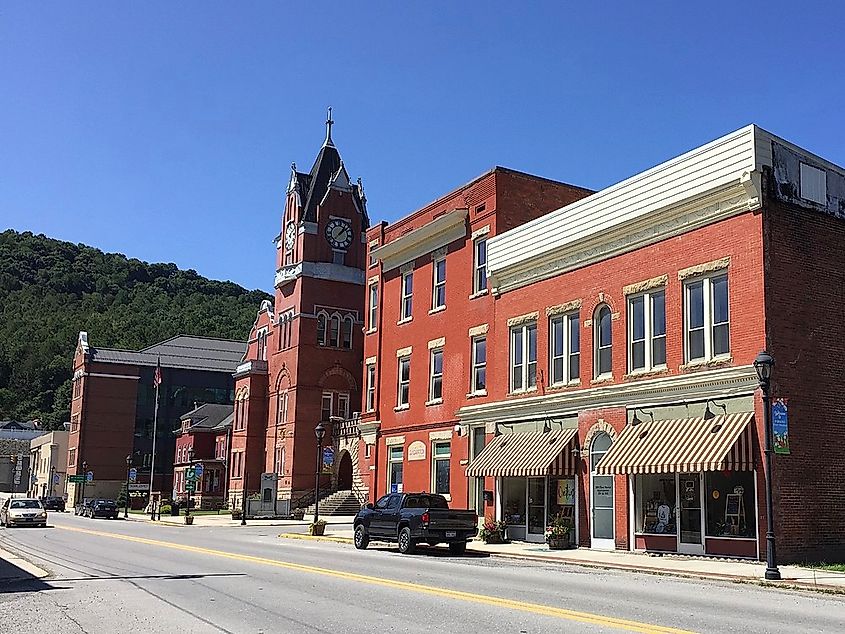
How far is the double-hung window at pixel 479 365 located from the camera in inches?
1378

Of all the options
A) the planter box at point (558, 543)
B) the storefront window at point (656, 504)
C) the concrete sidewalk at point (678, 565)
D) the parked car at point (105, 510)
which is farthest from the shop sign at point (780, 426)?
the parked car at point (105, 510)

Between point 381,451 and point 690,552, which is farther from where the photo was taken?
point 381,451

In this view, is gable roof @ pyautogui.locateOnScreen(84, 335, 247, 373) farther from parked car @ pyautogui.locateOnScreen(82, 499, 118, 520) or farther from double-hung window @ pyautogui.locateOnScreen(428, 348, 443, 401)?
double-hung window @ pyautogui.locateOnScreen(428, 348, 443, 401)

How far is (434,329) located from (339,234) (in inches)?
1277

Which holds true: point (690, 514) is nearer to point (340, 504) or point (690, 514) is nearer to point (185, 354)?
point (340, 504)

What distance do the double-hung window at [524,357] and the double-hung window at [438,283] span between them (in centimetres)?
661

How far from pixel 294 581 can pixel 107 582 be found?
11.4 ft

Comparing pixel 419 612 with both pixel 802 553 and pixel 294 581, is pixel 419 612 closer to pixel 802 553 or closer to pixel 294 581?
pixel 294 581

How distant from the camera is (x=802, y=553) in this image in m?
21.8

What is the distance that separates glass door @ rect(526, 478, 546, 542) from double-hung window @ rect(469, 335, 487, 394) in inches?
215

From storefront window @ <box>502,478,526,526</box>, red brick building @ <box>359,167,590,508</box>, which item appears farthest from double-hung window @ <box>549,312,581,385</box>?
red brick building @ <box>359,167,590,508</box>

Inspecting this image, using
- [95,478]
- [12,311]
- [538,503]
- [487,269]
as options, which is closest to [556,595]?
[538,503]

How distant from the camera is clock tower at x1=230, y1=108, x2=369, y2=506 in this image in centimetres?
6531

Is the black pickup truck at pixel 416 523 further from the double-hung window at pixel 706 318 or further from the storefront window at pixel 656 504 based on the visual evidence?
the double-hung window at pixel 706 318
